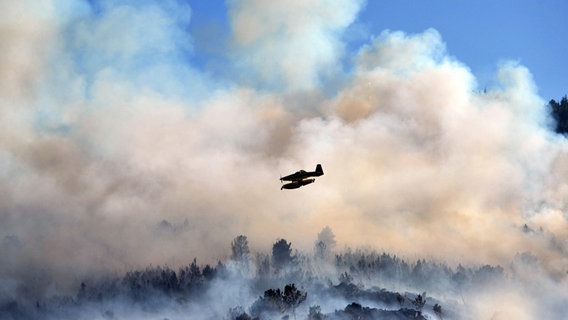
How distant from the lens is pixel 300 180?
166 meters
